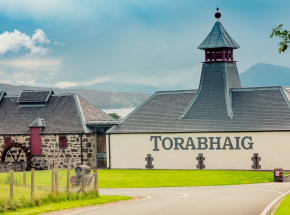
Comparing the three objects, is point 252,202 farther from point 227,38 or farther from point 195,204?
point 227,38

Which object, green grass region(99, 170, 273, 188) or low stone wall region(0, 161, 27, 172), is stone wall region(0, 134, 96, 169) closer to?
low stone wall region(0, 161, 27, 172)

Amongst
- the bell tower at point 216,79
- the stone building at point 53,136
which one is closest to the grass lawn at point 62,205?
the bell tower at point 216,79

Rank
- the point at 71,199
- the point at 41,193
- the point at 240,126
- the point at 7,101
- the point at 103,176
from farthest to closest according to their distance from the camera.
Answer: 1. the point at 7,101
2. the point at 240,126
3. the point at 103,176
4. the point at 71,199
5. the point at 41,193

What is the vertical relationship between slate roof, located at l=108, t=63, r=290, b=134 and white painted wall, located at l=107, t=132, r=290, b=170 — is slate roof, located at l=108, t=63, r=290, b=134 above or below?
above

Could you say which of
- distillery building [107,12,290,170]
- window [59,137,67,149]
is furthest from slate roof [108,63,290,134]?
window [59,137,67,149]

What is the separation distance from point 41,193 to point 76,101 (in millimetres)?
33451

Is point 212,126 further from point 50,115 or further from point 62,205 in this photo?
point 62,205

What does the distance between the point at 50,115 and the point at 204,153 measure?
15.4 m

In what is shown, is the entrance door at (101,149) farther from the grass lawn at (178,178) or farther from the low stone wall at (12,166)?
the grass lawn at (178,178)

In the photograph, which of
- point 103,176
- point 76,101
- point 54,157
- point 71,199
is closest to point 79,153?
point 54,157

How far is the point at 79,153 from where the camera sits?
50406 millimetres

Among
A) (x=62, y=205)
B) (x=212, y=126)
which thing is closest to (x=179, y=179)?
(x=212, y=126)

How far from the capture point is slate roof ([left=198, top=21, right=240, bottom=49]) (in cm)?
5031

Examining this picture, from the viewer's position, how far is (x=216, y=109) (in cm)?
4825
